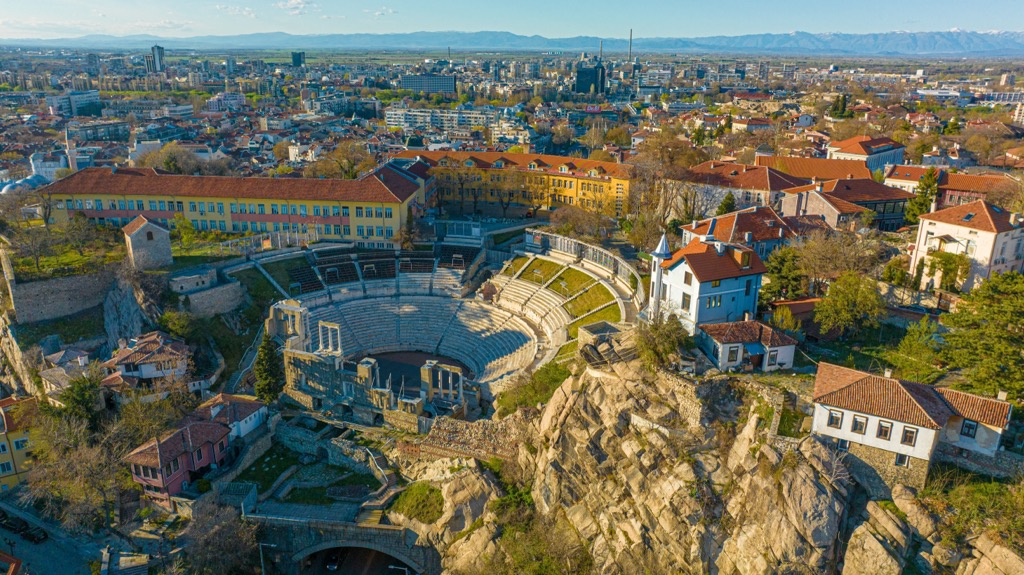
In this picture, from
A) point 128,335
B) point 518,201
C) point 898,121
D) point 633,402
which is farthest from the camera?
point 898,121

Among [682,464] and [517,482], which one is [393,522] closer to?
[517,482]

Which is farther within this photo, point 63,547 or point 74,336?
point 74,336

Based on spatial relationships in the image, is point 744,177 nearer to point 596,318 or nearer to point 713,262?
point 596,318

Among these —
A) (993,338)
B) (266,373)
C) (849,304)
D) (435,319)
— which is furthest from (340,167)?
(993,338)

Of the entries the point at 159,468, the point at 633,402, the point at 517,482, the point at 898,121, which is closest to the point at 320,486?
the point at 159,468

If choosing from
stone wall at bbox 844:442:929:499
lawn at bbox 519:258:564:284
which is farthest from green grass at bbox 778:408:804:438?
lawn at bbox 519:258:564:284

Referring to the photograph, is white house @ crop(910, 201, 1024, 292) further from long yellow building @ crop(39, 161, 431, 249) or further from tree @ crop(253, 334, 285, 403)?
long yellow building @ crop(39, 161, 431, 249)

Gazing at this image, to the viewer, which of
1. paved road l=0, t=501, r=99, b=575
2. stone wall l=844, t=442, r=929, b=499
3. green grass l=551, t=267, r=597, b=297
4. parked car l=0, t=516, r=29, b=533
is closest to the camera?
stone wall l=844, t=442, r=929, b=499
